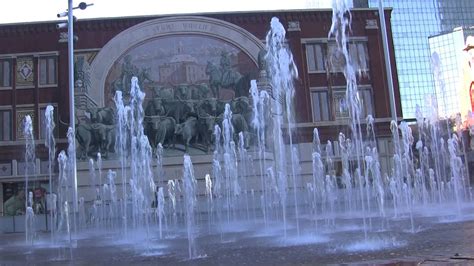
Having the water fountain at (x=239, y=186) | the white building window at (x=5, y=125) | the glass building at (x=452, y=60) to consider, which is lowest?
the water fountain at (x=239, y=186)

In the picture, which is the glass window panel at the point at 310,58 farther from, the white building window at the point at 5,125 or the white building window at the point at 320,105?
the white building window at the point at 5,125

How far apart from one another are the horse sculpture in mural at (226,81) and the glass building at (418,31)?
90.6 ft

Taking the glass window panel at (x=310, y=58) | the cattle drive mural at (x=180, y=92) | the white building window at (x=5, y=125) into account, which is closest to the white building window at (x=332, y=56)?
the glass window panel at (x=310, y=58)

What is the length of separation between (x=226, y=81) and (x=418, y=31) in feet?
137

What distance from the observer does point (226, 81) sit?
37312 millimetres

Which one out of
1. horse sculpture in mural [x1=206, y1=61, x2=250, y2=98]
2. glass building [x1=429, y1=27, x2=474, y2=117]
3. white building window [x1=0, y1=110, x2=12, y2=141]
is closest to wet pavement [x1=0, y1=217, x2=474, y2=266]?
horse sculpture in mural [x1=206, y1=61, x2=250, y2=98]

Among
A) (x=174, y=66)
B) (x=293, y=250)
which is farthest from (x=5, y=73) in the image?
(x=293, y=250)

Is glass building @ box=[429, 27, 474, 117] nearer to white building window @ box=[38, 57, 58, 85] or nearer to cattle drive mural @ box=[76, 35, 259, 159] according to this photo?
cattle drive mural @ box=[76, 35, 259, 159]

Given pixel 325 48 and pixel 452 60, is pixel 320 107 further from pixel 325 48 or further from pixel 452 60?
pixel 452 60

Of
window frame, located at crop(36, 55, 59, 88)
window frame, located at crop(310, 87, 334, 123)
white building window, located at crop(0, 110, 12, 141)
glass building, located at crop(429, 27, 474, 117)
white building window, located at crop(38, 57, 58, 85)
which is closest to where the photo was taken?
white building window, located at crop(0, 110, 12, 141)

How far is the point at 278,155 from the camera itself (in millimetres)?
31141

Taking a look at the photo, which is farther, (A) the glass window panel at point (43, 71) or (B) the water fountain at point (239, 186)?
(A) the glass window panel at point (43, 71)

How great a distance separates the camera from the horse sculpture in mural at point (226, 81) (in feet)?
121

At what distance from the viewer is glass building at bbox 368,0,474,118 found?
65.6 metres
